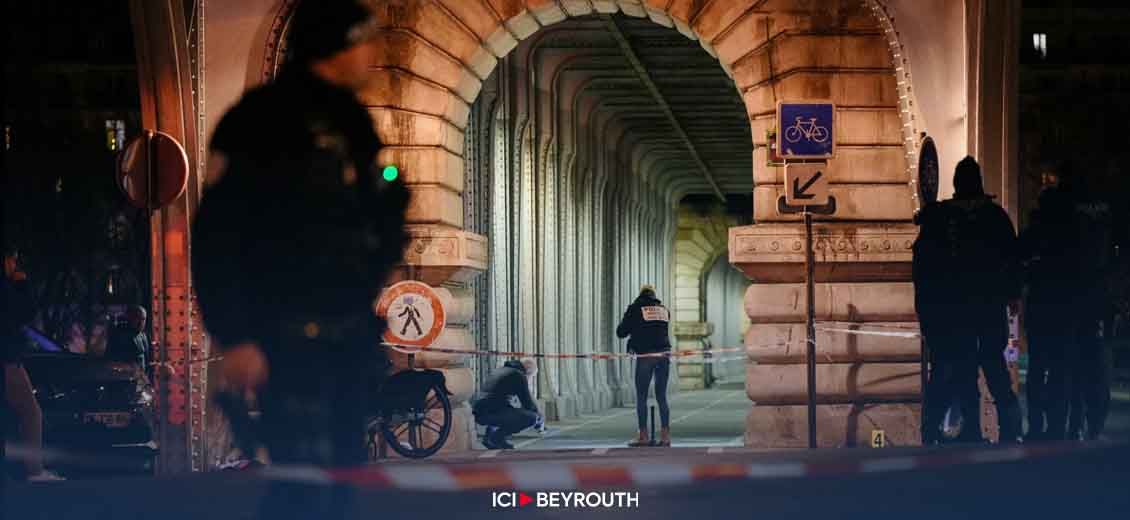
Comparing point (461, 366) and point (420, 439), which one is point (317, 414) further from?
point (461, 366)

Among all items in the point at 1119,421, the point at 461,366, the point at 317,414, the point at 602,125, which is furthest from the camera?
the point at 602,125

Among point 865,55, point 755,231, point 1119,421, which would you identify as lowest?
point 1119,421

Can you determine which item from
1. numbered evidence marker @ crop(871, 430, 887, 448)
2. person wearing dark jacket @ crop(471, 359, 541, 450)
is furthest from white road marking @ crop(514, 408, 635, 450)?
numbered evidence marker @ crop(871, 430, 887, 448)

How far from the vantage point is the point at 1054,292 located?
14.8m

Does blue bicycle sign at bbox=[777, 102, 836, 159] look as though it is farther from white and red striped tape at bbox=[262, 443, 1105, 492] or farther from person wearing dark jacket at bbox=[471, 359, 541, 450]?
white and red striped tape at bbox=[262, 443, 1105, 492]

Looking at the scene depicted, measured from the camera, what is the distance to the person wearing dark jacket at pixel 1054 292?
1471 cm

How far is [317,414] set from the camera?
8.21 m

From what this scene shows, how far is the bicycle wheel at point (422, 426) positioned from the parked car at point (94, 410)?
7.24 feet

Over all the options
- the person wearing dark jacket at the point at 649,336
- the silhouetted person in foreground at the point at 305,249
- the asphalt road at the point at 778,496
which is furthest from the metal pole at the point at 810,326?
the silhouetted person in foreground at the point at 305,249

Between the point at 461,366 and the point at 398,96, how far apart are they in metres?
2.78

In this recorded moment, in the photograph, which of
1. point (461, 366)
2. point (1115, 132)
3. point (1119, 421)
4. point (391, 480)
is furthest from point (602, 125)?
point (391, 480)

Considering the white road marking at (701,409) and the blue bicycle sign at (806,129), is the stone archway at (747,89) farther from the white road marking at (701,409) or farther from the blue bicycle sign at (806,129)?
the white road marking at (701,409)

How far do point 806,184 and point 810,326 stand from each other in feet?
3.98

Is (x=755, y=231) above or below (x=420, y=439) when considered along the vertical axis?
above
